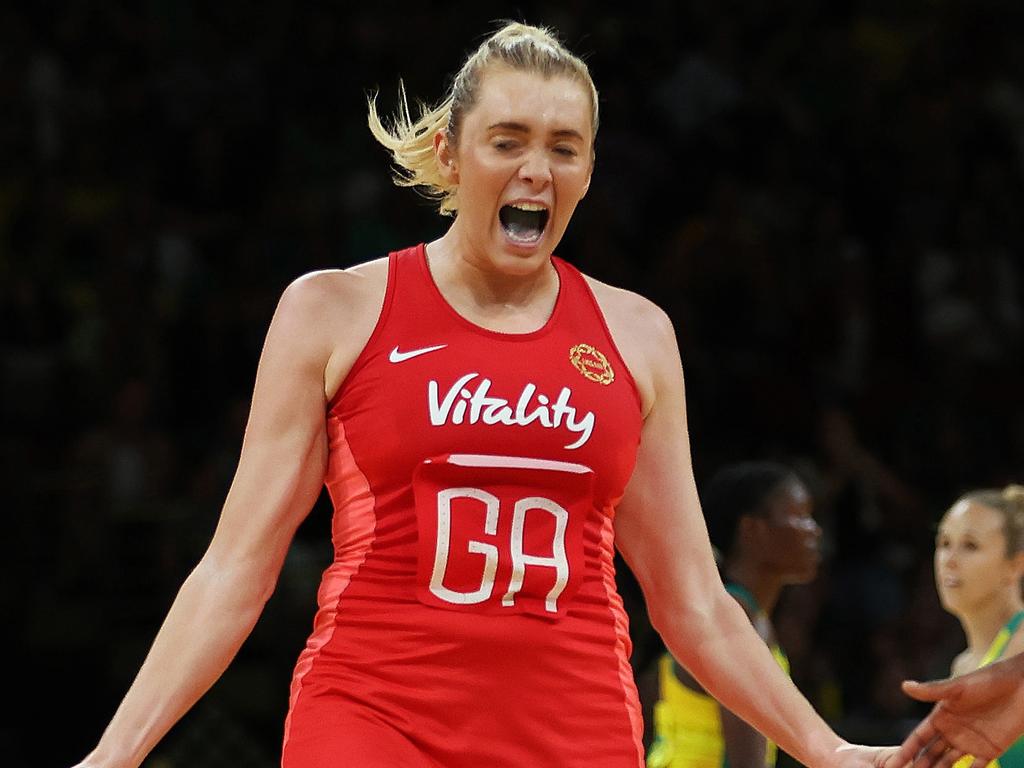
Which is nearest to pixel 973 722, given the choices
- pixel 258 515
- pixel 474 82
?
pixel 258 515

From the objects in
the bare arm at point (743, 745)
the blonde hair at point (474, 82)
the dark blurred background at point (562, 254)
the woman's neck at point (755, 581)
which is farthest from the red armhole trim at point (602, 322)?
the dark blurred background at point (562, 254)

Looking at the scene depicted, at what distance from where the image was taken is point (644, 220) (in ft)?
29.2

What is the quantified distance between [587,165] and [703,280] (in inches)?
210

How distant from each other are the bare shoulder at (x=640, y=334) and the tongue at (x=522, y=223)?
0.20m

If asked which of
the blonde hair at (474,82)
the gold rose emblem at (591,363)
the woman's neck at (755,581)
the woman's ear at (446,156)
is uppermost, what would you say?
the blonde hair at (474,82)

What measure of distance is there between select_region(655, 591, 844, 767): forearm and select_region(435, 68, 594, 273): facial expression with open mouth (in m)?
0.68

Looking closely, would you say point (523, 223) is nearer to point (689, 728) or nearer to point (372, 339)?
point (372, 339)

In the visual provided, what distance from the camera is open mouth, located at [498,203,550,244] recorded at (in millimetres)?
3023

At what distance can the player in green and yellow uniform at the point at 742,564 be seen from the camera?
15.7ft

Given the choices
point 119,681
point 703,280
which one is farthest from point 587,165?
point 703,280

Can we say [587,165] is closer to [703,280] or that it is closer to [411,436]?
[411,436]

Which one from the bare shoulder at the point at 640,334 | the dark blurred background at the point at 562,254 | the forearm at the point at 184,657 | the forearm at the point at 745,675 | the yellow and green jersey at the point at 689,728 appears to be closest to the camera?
the forearm at the point at 184,657

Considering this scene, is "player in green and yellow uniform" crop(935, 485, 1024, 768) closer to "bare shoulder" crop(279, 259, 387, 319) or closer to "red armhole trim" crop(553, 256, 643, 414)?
"red armhole trim" crop(553, 256, 643, 414)

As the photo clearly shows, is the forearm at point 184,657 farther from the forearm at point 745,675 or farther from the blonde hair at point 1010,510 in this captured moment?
the blonde hair at point 1010,510
